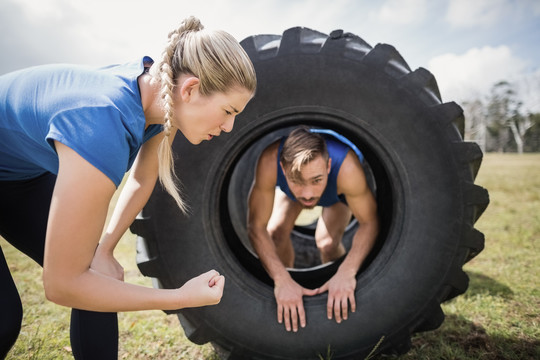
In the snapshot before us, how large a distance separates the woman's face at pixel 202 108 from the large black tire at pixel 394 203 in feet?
1.63

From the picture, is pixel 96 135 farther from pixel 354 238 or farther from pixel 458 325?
pixel 458 325

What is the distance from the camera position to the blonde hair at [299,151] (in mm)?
2174

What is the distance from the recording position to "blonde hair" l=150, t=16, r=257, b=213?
1.17 m

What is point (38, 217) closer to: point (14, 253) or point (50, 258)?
point (50, 258)

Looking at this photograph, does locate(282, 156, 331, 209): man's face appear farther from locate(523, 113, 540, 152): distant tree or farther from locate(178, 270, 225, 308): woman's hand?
locate(523, 113, 540, 152): distant tree

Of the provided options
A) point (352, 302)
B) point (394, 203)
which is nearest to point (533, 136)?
point (394, 203)

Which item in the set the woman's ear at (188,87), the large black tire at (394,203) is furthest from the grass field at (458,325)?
the woman's ear at (188,87)

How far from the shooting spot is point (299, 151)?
2.19m

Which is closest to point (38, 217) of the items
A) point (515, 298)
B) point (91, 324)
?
point (91, 324)

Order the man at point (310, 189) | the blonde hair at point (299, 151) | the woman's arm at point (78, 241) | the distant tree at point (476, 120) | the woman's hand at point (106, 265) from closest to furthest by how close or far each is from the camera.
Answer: the woman's arm at point (78, 241) → the woman's hand at point (106, 265) → the man at point (310, 189) → the blonde hair at point (299, 151) → the distant tree at point (476, 120)

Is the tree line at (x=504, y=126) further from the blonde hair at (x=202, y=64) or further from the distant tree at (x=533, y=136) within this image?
the blonde hair at (x=202, y=64)

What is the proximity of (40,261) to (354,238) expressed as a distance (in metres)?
1.65

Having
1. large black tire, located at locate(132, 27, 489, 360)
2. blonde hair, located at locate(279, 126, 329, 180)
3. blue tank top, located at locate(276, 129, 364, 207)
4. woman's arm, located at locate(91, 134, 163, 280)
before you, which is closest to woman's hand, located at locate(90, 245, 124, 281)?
woman's arm, located at locate(91, 134, 163, 280)

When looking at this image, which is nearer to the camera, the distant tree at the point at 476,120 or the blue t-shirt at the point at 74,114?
the blue t-shirt at the point at 74,114
